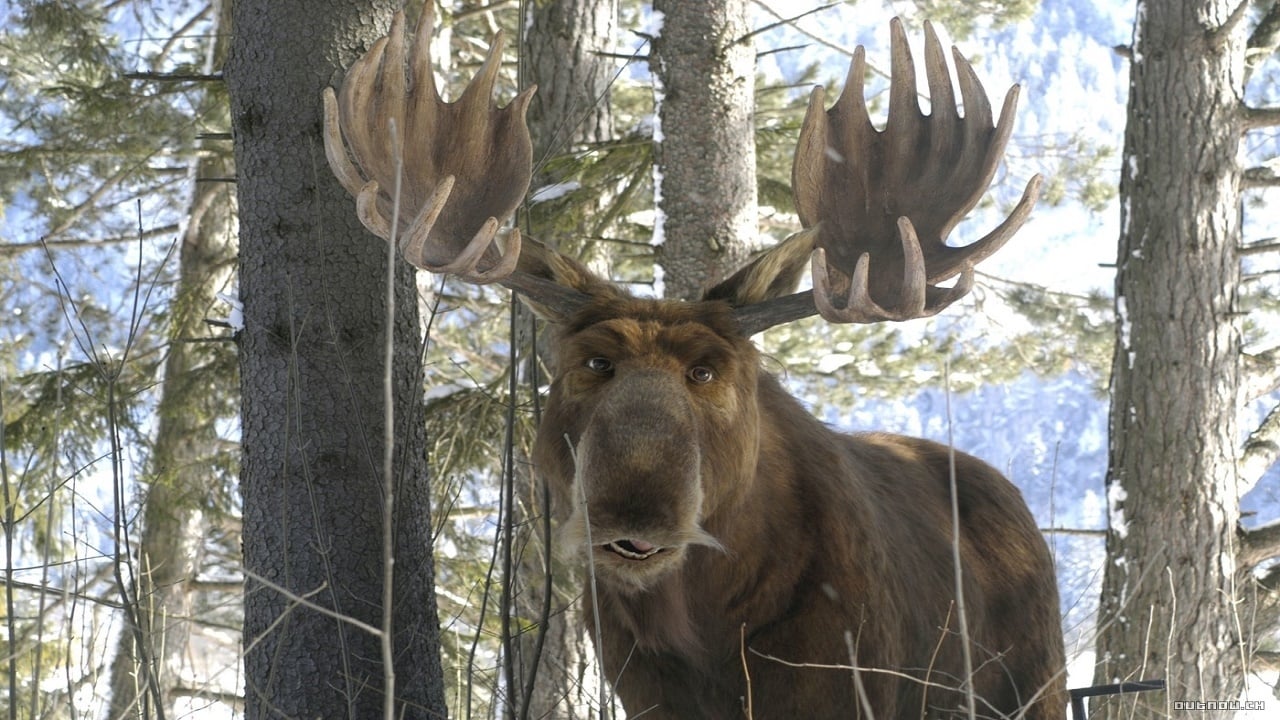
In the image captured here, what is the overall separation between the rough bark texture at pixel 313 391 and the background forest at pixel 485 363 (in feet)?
0.17

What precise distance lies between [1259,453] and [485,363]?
7356mm

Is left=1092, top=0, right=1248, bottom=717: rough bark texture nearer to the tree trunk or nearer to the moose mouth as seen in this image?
the moose mouth

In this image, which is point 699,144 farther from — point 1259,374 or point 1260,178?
point 1259,374

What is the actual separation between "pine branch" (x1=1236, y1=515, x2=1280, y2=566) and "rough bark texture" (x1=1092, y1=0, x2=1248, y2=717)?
0.21 metres

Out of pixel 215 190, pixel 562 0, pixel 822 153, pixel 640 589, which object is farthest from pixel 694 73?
pixel 215 190

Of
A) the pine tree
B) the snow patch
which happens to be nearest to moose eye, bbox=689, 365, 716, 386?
the pine tree

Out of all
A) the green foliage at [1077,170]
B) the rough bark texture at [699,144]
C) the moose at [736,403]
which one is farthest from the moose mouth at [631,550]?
the green foliage at [1077,170]

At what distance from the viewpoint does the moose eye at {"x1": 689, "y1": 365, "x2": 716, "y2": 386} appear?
3.66 m

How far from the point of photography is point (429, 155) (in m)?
4.02

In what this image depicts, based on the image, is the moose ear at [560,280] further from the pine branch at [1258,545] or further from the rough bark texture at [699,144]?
the pine branch at [1258,545]

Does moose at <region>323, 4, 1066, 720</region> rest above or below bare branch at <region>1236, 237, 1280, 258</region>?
below

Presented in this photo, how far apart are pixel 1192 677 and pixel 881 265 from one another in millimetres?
5435

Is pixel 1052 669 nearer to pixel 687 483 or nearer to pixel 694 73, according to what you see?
pixel 687 483

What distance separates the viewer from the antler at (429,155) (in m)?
3.51
